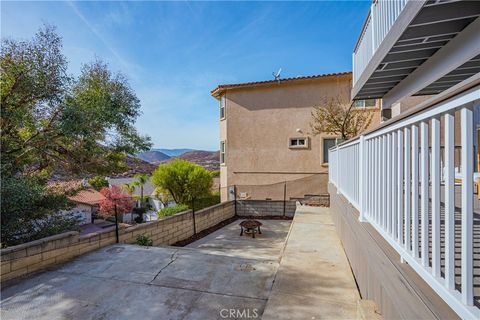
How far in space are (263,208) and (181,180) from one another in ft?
16.4

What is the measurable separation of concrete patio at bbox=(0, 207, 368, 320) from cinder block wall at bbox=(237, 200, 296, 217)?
698 centimetres

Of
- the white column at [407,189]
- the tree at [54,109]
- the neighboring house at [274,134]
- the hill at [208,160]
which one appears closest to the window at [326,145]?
the neighboring house at [274,134]

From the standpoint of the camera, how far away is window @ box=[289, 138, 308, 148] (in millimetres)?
13461

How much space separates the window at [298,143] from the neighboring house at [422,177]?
27.0 ft

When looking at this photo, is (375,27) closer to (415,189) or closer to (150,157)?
(415,189)

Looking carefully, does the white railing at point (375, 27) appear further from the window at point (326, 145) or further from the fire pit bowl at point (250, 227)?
the window at point (326, 145)

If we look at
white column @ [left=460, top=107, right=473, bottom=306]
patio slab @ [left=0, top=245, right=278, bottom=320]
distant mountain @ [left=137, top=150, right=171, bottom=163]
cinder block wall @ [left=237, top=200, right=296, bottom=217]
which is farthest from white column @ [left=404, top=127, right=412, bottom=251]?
cinder block wall @ [left=237, top=200, right=296, bottom=217]

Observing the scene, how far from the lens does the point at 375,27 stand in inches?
203

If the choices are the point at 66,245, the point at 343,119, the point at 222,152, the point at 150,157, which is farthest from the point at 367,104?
the point at 150,157

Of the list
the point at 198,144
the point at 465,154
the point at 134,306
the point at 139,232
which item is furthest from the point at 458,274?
the point at 198,144

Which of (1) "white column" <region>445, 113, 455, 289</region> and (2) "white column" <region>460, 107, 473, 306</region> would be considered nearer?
(2) "white column" <region>460, 107, 473, 306</region>

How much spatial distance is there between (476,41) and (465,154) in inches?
131

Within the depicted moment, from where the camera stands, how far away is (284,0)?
8.59 meters

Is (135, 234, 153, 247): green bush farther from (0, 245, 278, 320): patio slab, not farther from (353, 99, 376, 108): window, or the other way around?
(353, 99, 376, 108): window
